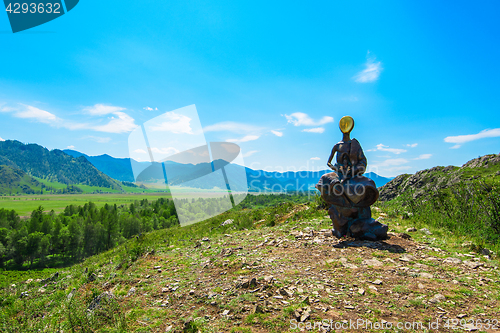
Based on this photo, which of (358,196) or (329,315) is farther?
(358,196)

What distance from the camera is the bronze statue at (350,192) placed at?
30.5ft

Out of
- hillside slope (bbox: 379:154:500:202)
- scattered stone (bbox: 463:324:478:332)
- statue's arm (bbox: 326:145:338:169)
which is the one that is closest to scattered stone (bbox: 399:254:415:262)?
scattered stone (bbox: 463:324:478:332)

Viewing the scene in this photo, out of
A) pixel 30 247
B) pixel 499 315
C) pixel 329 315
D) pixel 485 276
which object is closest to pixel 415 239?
pixel 485 276

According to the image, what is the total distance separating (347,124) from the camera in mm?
10016

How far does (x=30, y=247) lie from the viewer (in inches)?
1661

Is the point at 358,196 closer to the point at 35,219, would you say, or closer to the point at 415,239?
the point at 415,239

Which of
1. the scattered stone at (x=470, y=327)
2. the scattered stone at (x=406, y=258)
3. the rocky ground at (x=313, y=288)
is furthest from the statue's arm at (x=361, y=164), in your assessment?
the scattered stone at (x=470, y=327)

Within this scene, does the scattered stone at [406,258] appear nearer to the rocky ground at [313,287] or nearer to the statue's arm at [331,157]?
the rocky ground at [313,287]

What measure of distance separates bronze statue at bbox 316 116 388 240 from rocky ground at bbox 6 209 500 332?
57 centimetres

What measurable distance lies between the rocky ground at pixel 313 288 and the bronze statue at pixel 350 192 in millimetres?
568

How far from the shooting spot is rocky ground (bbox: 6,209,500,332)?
14.3 feet

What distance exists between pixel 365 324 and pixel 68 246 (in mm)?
58375

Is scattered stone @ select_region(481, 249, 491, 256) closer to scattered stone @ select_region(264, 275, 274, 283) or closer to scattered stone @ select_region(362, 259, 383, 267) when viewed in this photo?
scattered stone @ select_region(362, 259, 383, 267)

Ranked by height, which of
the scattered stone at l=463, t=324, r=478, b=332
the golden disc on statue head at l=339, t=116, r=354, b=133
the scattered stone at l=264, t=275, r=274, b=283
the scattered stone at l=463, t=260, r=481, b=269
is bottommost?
the scattered stone at l=463, t=324, r=478, b=332
